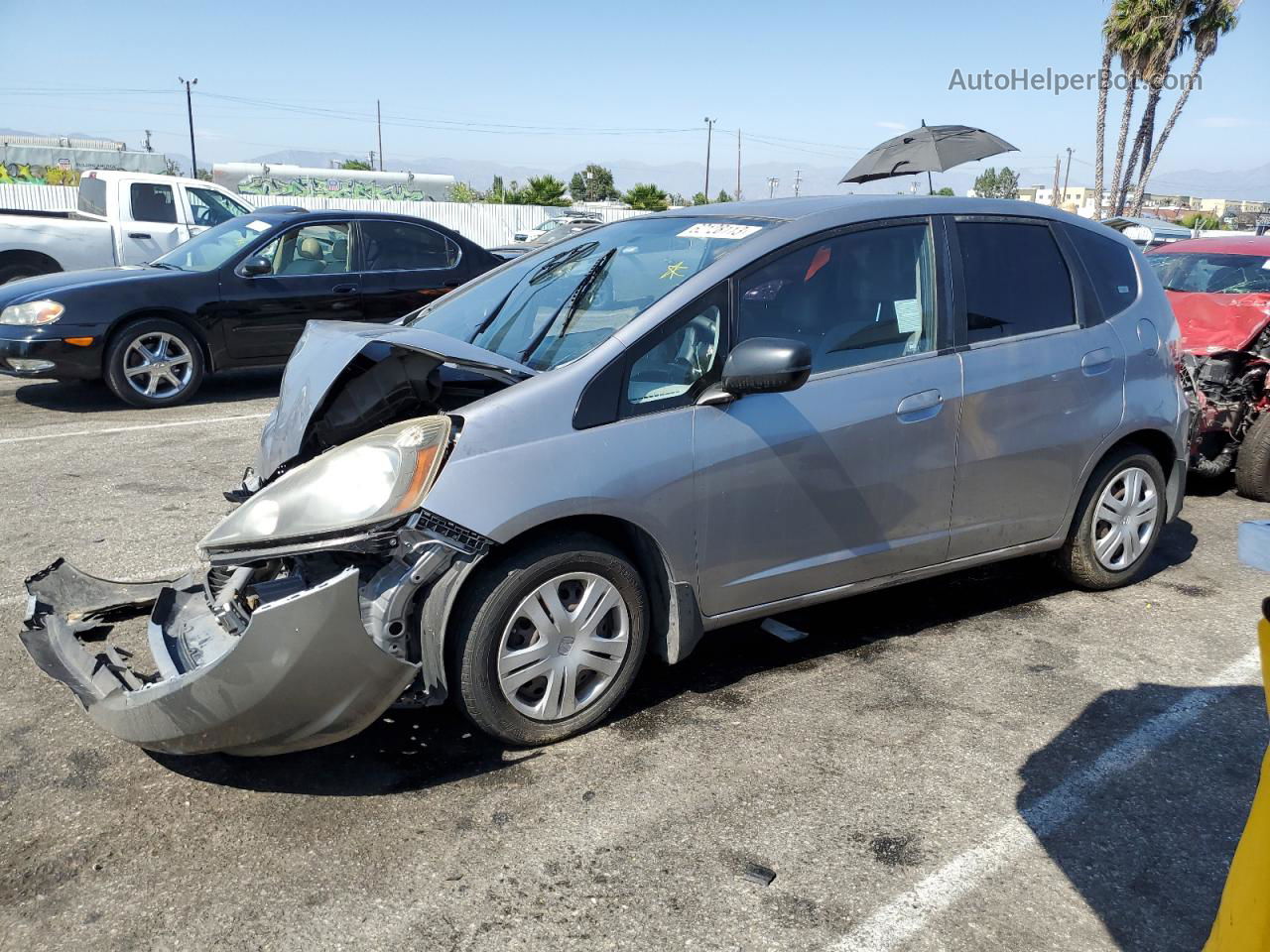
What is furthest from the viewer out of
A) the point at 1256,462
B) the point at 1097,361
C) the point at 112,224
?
the point at 112,224

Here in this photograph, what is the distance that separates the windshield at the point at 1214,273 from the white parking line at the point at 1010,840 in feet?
15.3

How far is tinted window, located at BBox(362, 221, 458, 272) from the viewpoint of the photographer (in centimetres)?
958

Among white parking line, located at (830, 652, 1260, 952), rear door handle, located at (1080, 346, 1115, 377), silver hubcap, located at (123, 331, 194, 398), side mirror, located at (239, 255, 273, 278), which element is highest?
side mirror, located at (239, 255, 273, 278)

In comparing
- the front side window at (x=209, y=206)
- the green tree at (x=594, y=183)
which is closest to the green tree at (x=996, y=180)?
the green tree at (x=594, y=183)

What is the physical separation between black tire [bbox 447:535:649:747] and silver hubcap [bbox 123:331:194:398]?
22.0 ft

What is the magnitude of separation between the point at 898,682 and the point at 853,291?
4.86 feet

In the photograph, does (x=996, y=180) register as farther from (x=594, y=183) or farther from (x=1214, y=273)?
(x=1214, y=273)

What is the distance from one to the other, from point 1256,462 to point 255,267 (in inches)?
304

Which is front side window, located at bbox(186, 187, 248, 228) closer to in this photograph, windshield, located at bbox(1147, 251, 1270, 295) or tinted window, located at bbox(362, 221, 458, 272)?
tinted window, located at bbox(362, 221, 458, 272)

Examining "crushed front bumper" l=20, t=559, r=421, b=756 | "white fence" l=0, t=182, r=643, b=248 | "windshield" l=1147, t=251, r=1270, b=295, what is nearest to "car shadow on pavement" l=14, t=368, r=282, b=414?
"crushed front bumper" l=20, t=559, r=421, b=756

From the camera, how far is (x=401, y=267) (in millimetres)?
9695

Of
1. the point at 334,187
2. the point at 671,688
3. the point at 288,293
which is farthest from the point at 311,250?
the point at 334,187

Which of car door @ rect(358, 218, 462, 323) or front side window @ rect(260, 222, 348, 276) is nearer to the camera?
front side window @ rect(260, 222, 348, 276)

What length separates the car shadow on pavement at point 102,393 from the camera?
8.82 metres
